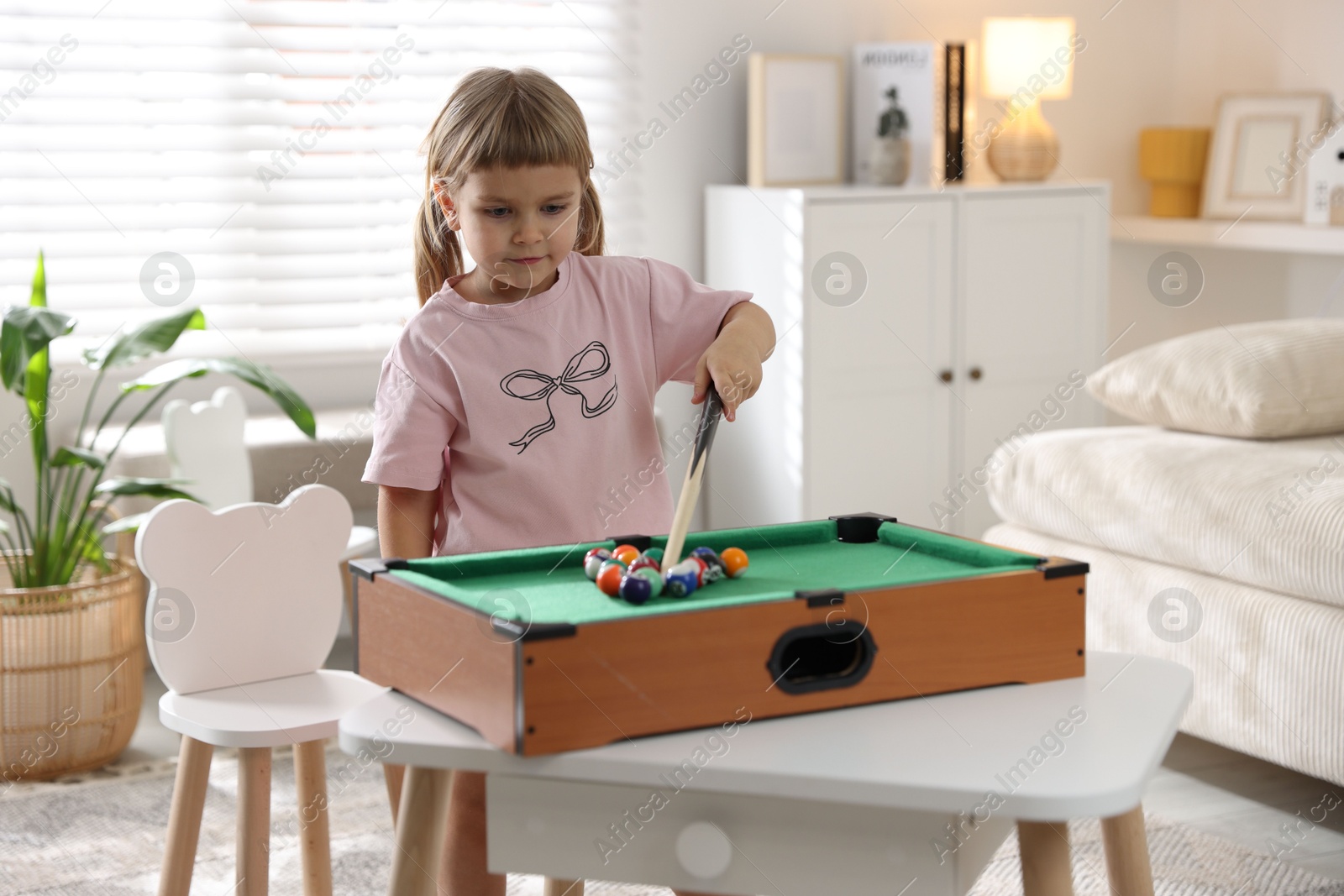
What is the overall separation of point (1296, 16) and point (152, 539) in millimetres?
3262

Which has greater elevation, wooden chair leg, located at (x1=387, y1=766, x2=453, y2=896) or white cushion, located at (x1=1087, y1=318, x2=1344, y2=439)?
white cushion, located at (x1=1087, y1=318, x2=1344, y2=439)

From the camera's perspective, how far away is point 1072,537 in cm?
262

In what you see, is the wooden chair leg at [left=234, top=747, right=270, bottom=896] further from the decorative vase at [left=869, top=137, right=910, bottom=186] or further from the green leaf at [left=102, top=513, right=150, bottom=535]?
the decorative vase at [left=869, top=137, right=910, bottom=186]

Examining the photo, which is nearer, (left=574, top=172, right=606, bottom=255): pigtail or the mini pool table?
the mini pool table

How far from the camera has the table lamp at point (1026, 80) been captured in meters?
3.56

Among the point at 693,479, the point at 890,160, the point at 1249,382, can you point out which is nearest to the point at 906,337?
the point at 890,160

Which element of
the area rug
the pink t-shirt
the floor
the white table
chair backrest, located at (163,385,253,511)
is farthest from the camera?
chair backrest, located at (163,385,253,511)

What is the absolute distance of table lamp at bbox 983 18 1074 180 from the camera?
3.56 metres

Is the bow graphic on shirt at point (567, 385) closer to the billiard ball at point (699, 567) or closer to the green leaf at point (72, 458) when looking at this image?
the billiard ball at point (699, 567)

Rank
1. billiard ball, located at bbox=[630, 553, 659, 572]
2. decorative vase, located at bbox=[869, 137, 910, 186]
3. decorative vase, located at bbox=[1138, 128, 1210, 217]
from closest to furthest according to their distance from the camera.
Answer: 1. billiard ball, located at bbox=[630, 553, 659, 572]
2. decorative vase, located at bbox=[869, 137, 910, 186]
3. decorative vase, located at bbox=[1138, 128, 1210, 217]

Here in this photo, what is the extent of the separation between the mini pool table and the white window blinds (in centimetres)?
238

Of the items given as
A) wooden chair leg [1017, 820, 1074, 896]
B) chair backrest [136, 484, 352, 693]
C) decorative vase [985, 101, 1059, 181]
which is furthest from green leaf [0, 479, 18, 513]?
decorative vase [985, 101, 1059, 181]

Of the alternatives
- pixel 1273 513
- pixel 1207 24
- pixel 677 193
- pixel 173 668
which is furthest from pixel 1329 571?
pixel 1207 24

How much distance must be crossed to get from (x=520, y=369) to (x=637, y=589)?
Answer: 1.52ft
